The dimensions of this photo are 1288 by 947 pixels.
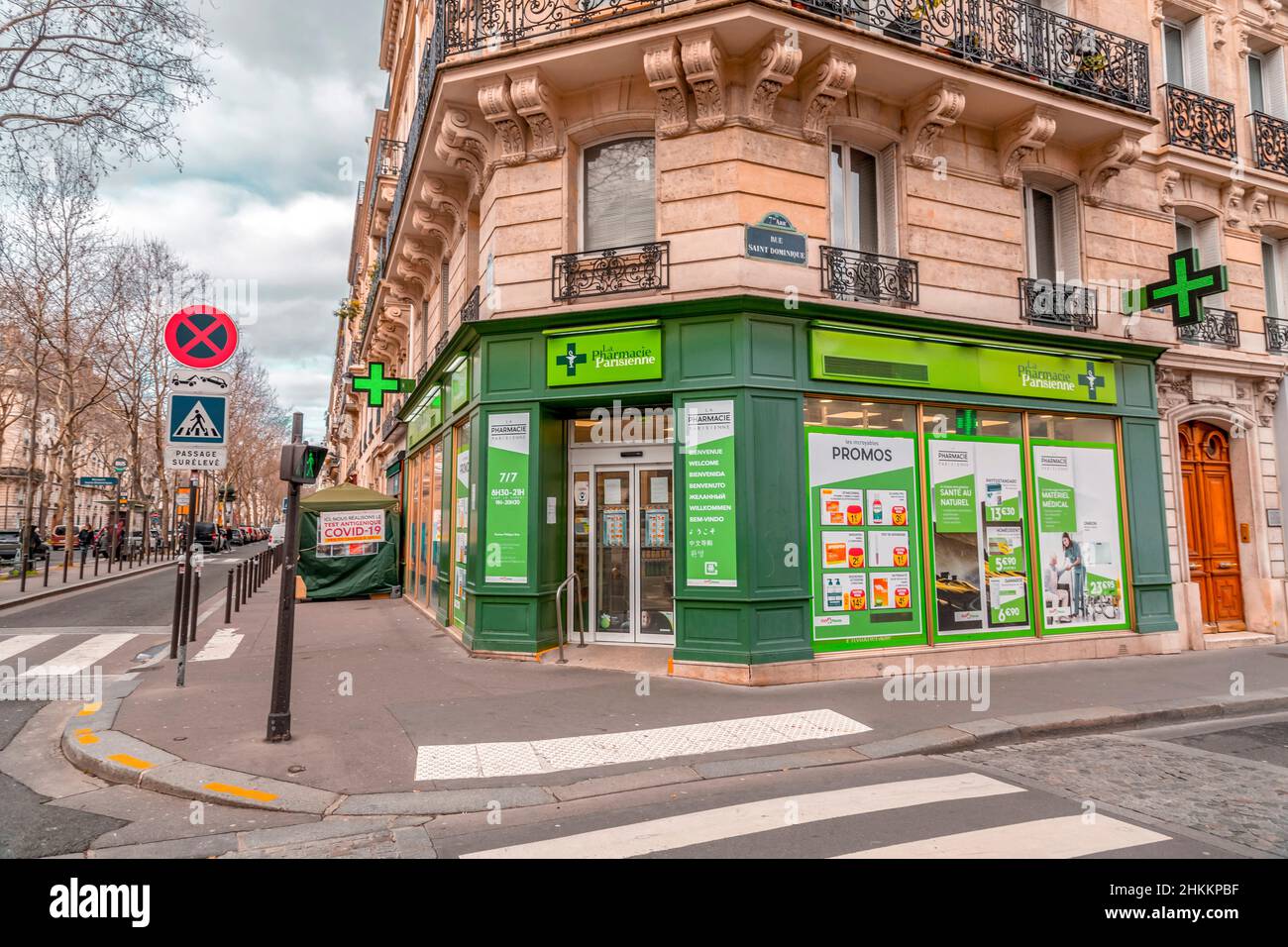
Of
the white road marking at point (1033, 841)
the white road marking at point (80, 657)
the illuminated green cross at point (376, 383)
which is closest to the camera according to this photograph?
the white road marking at point (1033, 841)

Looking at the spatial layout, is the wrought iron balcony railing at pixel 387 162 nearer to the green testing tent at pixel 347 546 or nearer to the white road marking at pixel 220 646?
the green testing tent at pixel 347 546

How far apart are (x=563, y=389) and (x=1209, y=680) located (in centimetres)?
831

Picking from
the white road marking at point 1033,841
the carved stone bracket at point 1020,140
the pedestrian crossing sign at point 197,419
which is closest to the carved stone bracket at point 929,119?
the carved stone bracket at point 1020,140

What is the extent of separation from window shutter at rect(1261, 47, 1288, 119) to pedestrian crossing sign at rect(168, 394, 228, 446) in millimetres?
17416

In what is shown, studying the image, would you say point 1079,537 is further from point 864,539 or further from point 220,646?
point 220,646

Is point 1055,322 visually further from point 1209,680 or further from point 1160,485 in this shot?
point 1209,680

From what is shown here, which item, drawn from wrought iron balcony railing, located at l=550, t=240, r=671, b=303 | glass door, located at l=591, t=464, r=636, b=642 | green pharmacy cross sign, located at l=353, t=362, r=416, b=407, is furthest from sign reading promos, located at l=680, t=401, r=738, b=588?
green pharmacy cross sign, located at l=353, t=362, r=416, b=407

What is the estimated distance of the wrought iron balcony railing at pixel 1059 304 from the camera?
10.6 meters

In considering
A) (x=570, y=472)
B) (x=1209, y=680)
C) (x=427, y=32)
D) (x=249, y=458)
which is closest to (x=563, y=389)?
(x=570, y=472)

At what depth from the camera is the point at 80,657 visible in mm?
10000

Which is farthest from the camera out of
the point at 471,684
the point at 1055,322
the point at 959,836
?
the point at 1055,322

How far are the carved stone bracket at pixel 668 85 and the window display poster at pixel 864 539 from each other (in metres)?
4.01

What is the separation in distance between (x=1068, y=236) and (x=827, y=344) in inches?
199
